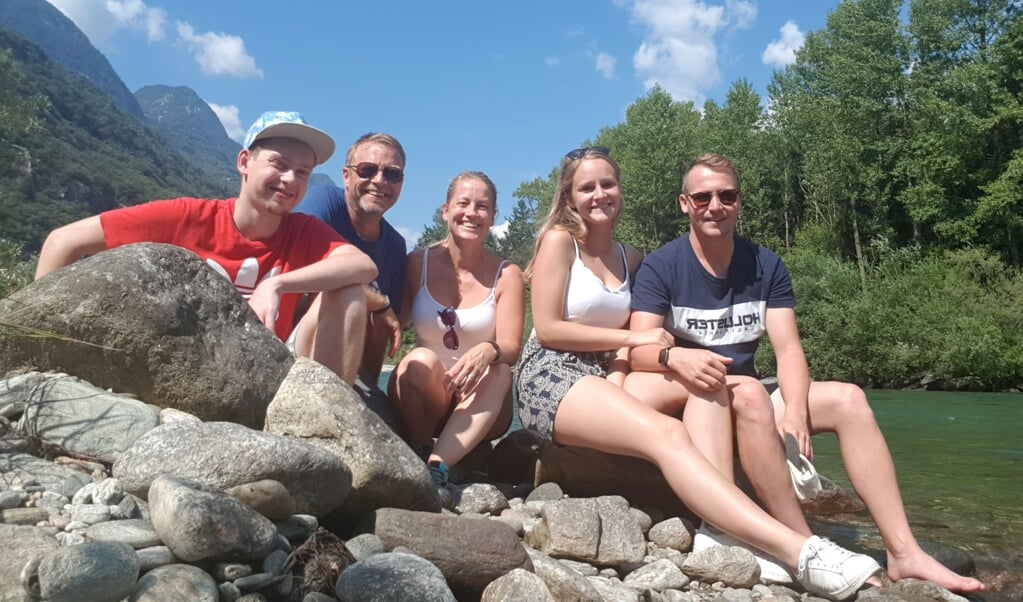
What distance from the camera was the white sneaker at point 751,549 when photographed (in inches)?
130

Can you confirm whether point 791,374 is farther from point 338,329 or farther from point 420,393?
point 338,329

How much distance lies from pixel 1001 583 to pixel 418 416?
2905mm

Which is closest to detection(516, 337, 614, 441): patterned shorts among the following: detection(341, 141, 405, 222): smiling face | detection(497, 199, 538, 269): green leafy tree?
detection(341, 141, 405, 222): smiling face

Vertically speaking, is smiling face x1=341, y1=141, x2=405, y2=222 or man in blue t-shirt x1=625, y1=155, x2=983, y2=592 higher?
smiling face x1=341, y1=141, x2=405, y2=222

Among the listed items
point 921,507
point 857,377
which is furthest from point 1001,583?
point 857,377

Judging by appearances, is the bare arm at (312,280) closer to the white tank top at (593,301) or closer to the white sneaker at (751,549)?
the white tank top at (593,301)

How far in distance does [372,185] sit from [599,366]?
1.65 meters

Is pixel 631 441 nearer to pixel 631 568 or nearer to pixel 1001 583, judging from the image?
pixel 631 568

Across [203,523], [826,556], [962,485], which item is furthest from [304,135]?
[962,485]

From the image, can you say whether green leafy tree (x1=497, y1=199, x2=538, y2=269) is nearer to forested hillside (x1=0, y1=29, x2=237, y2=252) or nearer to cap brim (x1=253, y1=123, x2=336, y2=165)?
forested hillside (x1=0, y1=29, x2=237, y2=252)

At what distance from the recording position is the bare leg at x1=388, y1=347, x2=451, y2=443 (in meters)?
4.29

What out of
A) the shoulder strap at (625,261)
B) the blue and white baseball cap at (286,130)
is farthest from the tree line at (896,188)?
the blue and white baseball cap at (286,130)

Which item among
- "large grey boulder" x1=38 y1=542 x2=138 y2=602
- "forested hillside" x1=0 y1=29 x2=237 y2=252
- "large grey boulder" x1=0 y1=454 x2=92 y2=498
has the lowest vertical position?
"large grey boulder" x1=38 y1=542 x2=138 y2=602

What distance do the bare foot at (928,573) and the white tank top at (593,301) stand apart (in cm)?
167
